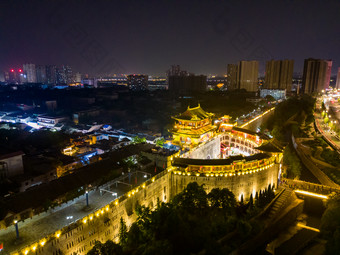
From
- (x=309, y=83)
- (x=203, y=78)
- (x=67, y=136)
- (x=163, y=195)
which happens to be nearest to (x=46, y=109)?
(x=67, y=136)

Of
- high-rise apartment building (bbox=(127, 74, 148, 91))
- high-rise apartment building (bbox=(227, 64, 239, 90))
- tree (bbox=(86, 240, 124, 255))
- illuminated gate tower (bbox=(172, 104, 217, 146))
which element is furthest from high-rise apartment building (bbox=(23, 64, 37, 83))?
tree (bbox=(86, 240, 124, 255))

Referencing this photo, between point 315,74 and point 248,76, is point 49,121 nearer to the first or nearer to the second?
point 248,76

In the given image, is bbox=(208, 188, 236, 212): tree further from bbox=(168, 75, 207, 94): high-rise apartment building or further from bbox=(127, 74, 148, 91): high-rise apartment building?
bbox=(127, 74, 148, 91): high-rise apartment building

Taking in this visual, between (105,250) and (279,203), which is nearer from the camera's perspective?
(105,250)

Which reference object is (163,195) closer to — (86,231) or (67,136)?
(86,231)

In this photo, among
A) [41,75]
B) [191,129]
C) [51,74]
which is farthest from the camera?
[51,74]

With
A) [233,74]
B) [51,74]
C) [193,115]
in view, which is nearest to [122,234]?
[193,115]

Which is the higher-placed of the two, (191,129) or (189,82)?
(189,82)
